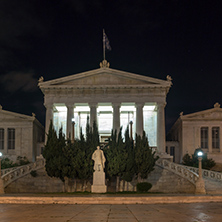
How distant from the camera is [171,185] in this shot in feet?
126

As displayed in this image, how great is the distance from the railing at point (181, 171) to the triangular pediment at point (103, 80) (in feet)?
51.4

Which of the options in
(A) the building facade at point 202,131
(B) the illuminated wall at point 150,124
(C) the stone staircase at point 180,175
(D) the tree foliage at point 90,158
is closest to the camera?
(D) the tree foliage at point 90,158

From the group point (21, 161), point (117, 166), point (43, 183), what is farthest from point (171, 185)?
point (21, 161)

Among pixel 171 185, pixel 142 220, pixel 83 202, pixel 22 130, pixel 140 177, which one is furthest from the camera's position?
pixel 22 130

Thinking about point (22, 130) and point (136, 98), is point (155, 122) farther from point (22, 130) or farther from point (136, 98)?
point (22, 130)

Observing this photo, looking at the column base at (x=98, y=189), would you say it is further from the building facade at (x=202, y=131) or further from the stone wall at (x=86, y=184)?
the building facade at (x=202, y=131)

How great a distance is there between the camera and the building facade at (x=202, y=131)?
54.7 m

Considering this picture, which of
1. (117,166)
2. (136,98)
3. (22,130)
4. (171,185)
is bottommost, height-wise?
(171,185)

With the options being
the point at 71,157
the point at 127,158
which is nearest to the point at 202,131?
the point at 127,158

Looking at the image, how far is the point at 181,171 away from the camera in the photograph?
38.2 metres

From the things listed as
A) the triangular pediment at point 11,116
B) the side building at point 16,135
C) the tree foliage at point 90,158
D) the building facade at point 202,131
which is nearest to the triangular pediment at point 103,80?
the triangular pediment at point 11,116

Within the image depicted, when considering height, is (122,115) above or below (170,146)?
above

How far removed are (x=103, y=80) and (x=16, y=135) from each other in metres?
16.6

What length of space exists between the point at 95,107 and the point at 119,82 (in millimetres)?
5168
